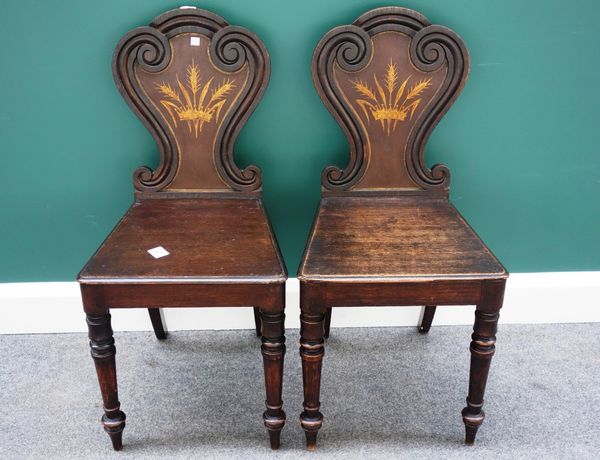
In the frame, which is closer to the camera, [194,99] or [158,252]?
[158,252]

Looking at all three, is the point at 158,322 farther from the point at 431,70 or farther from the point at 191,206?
the point at 431,70

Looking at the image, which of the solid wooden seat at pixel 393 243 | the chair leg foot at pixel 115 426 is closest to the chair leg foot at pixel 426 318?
the solid wooden seat at pixel 393 243

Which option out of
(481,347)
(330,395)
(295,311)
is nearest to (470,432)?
(481,347)

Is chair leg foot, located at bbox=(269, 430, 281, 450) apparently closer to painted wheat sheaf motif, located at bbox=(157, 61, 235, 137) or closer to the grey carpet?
the grey carpet

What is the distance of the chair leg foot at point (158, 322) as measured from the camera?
199 centimetres

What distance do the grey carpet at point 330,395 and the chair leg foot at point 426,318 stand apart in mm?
30

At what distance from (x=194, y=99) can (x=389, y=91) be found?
0.54m

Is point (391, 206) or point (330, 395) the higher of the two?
point (391, 206)

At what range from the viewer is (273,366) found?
1.54 metres

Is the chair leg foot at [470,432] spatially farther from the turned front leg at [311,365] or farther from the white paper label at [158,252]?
the white paper label at [158,252]

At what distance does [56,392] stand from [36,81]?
0.91m

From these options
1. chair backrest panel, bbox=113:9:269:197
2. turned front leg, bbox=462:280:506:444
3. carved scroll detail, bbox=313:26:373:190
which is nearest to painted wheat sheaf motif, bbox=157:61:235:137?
chair backrest panel, bbox=113:9:269:197

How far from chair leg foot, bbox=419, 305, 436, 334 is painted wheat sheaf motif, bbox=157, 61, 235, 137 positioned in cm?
91

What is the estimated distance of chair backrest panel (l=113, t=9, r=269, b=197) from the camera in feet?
5.54
